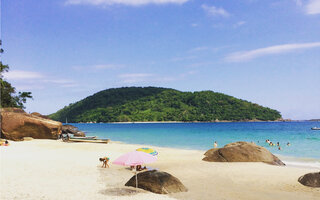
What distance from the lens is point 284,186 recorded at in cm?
1371

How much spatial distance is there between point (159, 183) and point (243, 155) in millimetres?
10881

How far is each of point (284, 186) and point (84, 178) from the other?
10.0 metres

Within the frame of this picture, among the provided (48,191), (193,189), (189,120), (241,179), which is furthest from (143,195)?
(189,120)

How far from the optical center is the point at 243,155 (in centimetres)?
2091

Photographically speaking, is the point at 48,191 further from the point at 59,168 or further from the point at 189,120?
the point at 189,120

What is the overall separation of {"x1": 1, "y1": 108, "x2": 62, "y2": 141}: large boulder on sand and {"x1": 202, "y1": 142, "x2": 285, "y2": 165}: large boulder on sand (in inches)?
1068

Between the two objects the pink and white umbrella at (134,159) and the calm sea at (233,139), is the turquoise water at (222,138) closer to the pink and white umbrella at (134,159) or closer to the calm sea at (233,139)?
the calm sea at (233,139)

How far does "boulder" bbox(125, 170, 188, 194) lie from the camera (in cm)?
1188

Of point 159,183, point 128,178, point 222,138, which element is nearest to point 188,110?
point 222,138

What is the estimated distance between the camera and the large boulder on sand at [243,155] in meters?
20.6

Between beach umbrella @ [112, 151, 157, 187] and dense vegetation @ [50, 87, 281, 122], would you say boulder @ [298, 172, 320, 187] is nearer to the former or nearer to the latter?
beach umbrella @ [112, 151, 157, 187]

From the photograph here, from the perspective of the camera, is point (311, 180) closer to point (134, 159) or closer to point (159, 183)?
point (159, 183)

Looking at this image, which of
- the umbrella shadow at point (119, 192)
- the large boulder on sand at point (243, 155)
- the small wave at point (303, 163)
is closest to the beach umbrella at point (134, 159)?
the umbrella shadow at point (119, 192)

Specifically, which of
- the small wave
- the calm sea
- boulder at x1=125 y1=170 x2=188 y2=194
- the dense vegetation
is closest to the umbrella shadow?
boulder at x1=125 y1=170 x2=188 y2=194
